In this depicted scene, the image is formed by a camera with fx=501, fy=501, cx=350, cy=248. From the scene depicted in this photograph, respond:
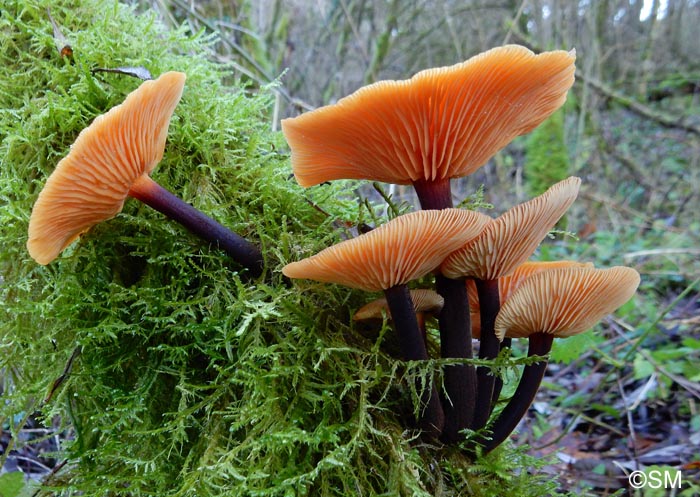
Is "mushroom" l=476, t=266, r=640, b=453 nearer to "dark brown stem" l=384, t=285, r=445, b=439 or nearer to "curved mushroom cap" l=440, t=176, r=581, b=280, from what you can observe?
"curved mushroom cap" l=440, t=176, r=581, b=280

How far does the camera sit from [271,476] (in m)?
1.25

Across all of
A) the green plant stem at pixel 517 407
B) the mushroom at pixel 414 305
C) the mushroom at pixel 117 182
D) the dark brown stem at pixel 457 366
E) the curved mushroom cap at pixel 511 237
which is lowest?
the green plant stem at pixel 517 407

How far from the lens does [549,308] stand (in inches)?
54.0

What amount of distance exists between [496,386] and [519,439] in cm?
204

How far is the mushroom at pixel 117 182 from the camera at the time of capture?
1.15 metres

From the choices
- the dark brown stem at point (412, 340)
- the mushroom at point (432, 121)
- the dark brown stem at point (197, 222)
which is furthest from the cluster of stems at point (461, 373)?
the dark brown stem at point (197, 222)

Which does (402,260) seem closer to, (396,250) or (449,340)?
(396,250)

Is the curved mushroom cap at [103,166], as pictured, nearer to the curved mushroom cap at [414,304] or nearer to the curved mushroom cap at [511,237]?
the curved mushroom cap at [414,304]

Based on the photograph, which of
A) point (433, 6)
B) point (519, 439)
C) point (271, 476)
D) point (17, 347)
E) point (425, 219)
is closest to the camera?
point (425, 219)

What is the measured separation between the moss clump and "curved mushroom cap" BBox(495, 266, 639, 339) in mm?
365

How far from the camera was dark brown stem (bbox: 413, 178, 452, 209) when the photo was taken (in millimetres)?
1472

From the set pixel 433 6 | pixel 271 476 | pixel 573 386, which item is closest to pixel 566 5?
pixel 433 6

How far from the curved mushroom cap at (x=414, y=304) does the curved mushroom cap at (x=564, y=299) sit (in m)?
0.17

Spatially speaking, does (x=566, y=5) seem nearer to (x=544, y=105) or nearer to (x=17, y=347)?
(x=544, y=105)
